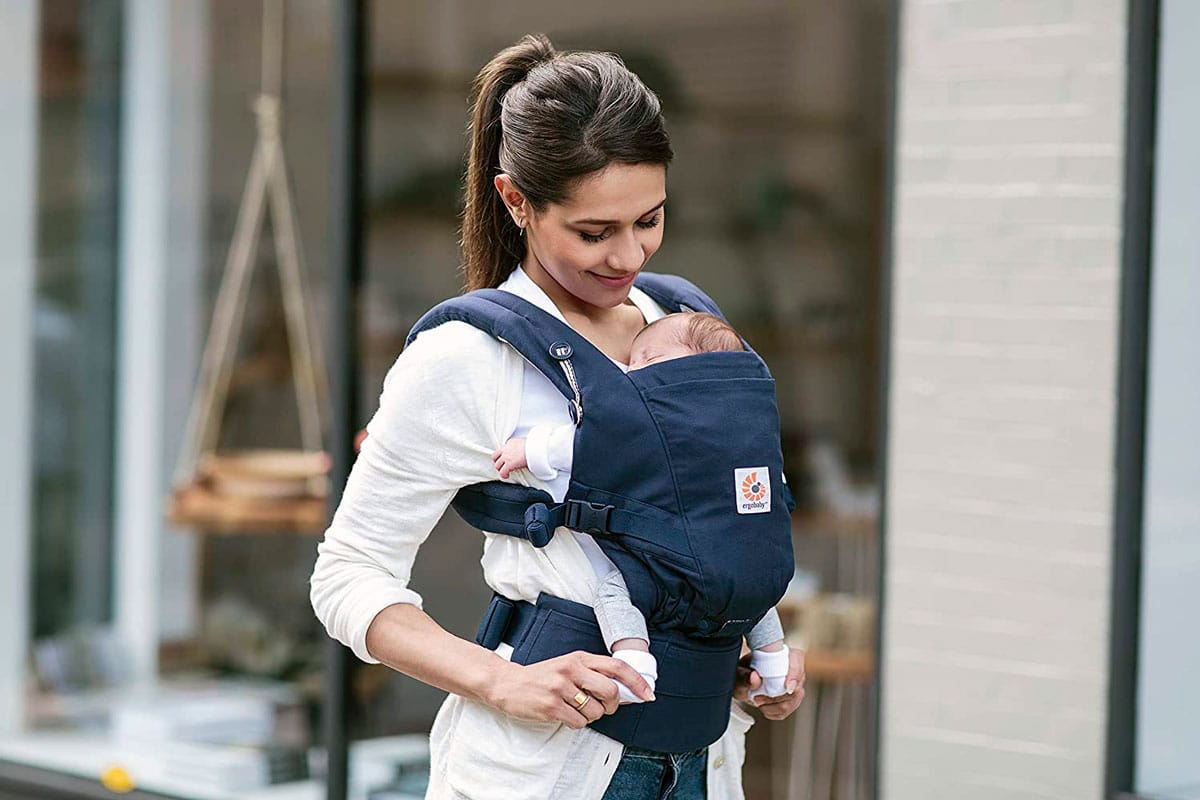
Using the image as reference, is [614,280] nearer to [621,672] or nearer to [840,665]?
[621,672]

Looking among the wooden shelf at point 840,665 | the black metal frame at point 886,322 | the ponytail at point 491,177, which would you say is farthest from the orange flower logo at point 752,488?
the wooden shelf at point 840,665

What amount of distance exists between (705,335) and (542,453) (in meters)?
0.18

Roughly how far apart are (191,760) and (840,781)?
1586mm

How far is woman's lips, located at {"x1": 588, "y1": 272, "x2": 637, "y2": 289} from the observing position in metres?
1.49

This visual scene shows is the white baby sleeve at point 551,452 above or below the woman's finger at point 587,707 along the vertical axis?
above

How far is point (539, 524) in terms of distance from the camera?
57.4 inches

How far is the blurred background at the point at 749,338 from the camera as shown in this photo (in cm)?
264

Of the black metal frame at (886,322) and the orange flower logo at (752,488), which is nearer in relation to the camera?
the orange flower logo at (752,488)

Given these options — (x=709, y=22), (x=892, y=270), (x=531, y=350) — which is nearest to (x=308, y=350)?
(x=709, y=22)

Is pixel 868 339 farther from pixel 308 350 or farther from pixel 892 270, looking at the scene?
pixel 892 270

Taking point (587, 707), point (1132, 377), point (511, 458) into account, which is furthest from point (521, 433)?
point (1132, 377)

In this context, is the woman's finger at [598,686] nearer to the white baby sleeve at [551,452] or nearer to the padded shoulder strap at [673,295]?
the white baby sleeve at [551,452]

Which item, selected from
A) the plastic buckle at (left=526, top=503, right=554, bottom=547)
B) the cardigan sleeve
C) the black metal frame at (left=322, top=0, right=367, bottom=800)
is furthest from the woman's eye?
the black metal frame at (left=322, top=0, right=367, bottom=800)

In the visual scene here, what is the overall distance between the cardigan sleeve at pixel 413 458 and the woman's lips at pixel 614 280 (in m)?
0.11
